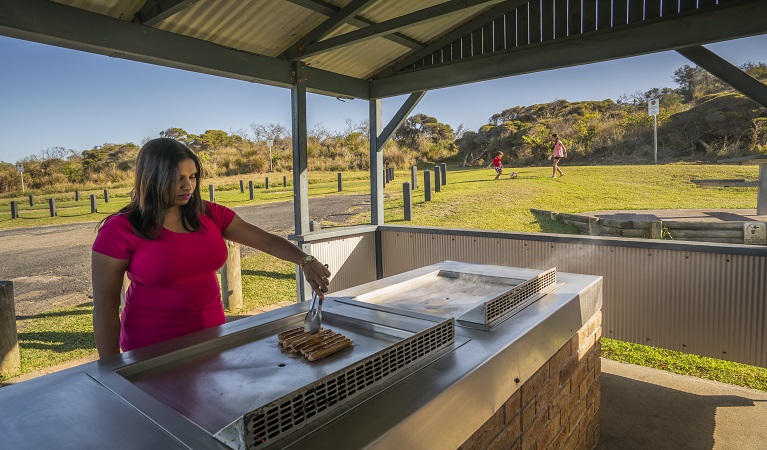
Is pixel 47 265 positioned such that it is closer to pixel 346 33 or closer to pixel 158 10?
pixel 158 10

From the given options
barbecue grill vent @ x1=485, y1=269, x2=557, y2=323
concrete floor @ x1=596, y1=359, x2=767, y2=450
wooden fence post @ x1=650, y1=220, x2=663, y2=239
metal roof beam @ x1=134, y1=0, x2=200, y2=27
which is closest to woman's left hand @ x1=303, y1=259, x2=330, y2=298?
barbecue grill vent @ x1=485, y1=269, x2=557, y2=323

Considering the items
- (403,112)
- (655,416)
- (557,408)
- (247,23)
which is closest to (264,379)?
(557,408)

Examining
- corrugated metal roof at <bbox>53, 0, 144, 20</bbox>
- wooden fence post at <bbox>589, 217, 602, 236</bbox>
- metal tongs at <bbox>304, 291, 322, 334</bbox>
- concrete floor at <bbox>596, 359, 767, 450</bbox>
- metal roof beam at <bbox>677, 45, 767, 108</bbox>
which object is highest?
corrugated metal roof at <bbox>53, 0, 144, 20</bbox>

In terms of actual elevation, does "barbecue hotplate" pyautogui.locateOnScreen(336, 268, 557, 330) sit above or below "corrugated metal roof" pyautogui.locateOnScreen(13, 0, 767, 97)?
below

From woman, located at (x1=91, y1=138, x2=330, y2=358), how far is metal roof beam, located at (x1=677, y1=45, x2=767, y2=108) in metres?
3.24

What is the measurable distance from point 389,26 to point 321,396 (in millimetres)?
3087

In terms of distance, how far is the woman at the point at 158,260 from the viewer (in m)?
1.38

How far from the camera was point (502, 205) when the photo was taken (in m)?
8.59

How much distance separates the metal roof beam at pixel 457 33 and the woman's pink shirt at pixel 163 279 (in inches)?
143

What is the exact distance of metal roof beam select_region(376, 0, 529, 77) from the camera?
13.3 feet

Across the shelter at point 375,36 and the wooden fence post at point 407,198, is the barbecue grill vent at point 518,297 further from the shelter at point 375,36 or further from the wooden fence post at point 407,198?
the wooden fence post at point 407,198

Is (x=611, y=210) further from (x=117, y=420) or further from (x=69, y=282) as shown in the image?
(x=69, y=282)

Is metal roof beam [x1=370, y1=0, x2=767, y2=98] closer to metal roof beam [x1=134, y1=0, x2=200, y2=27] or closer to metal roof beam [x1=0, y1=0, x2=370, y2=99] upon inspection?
metal roof beam [x1=0, y1=0, x2=370, y2=99]

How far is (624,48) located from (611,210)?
4.36 meters
